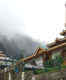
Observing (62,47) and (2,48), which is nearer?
(62,47)

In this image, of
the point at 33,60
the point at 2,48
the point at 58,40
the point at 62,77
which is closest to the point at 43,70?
the point at 62,77

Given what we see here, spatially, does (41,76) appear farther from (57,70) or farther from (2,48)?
(2,48)

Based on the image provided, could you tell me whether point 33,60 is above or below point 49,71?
above

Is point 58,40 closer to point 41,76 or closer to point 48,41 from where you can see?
point 48,41

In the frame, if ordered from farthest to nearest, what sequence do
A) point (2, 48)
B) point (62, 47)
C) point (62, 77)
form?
point (2, 48) → point (62, 47) → point (62, 77)

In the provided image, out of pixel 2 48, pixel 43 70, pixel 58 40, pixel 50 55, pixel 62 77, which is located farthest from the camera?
pixel 2 48

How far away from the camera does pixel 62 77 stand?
965 cm

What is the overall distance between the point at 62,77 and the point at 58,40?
4944 mm

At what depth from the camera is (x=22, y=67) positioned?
40.0 feet

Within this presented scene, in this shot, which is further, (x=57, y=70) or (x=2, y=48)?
(x=2, y=48)

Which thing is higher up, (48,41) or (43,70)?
(48,41)

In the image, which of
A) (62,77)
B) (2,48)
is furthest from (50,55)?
(2,48)

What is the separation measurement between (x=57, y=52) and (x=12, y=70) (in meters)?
3.77

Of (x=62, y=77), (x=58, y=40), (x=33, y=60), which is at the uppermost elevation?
(x=58, y=40)
